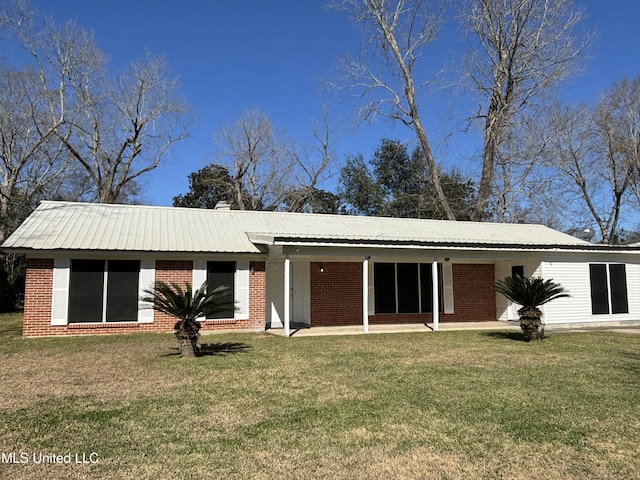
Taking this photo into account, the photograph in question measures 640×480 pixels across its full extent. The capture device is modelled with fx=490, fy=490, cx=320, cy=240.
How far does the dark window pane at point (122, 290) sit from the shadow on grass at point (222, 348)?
3.31 m

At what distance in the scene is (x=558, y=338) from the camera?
12648mm

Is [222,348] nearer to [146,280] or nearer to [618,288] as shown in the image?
[146,280]

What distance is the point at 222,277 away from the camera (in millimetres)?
14148

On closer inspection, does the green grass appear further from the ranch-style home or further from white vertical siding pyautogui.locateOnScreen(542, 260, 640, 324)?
white vertical siding pyautogui.locateOnScreen(542, 260, 640, 324)

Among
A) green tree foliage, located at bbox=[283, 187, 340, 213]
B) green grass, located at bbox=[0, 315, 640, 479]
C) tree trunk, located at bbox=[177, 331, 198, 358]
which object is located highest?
green tree foliage, located at bbox=[283, 187, 340, 213]

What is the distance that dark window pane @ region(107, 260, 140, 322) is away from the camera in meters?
13.2

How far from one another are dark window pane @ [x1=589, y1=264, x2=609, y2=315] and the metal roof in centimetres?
101

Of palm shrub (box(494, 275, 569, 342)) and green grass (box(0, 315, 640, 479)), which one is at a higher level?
palm shrub (box(494, 275, 569, 342))

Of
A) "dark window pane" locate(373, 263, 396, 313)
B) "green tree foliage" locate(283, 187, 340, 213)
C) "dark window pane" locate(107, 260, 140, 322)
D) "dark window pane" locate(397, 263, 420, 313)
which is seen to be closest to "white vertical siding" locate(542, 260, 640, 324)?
"dark window pane" locate(397, 263, 420, 313)

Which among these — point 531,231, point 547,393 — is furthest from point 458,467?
point 531,231

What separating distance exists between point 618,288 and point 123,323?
52.3 feet

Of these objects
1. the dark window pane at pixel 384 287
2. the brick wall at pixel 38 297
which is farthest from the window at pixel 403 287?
the brick wall at pixel 38 297

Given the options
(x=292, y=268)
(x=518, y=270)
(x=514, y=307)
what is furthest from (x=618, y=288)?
(x=292, y=268)

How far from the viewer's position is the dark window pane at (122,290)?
13180 mm
